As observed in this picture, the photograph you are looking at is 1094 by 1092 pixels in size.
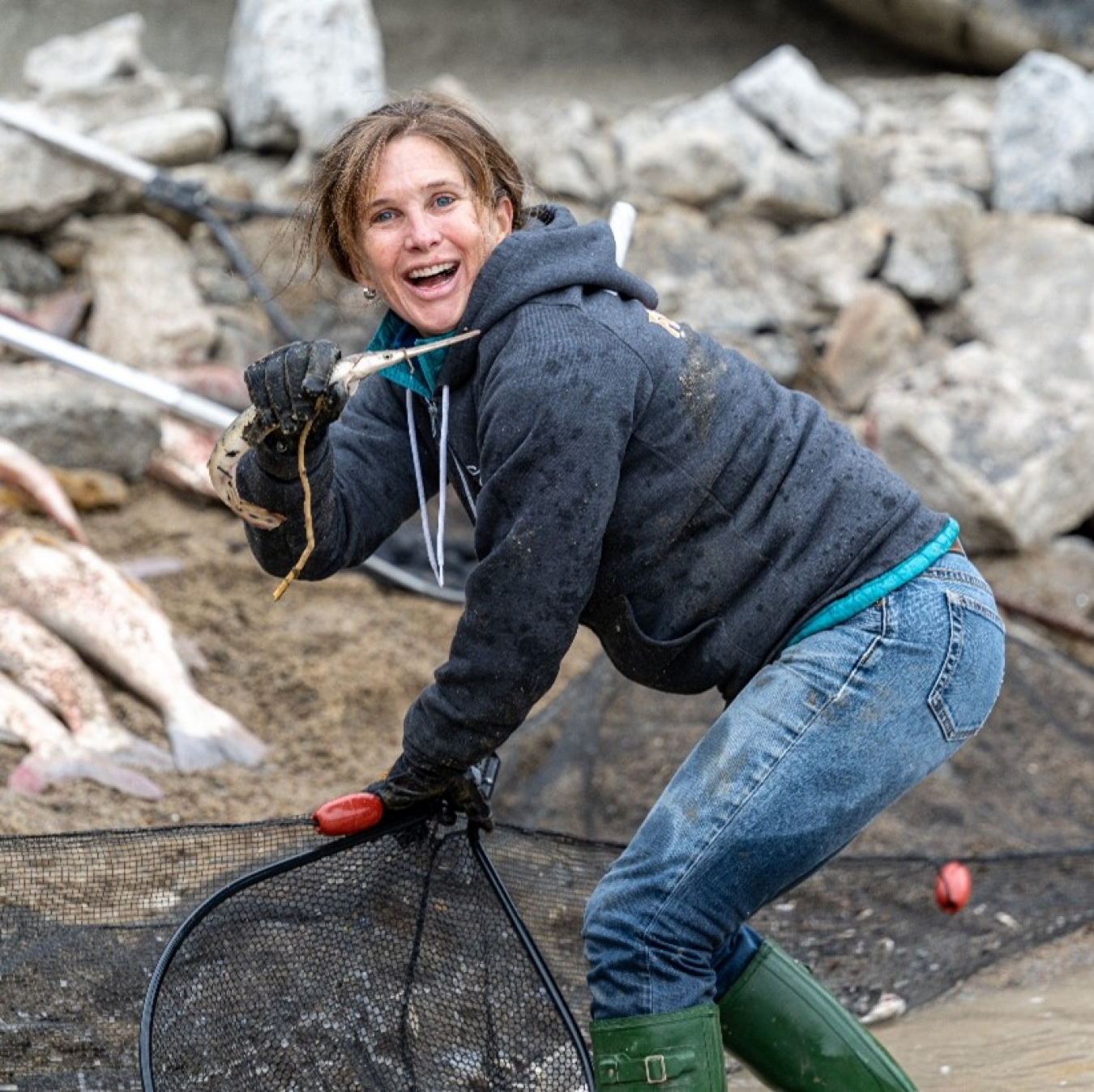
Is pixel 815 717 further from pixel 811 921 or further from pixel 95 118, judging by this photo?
pixel 95 118

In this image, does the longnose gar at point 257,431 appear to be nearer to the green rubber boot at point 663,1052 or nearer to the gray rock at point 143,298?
the green rubber boot at point 663,1052

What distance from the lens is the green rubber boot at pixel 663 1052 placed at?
2324mm

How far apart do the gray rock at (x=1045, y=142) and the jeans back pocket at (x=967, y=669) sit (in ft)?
21.6

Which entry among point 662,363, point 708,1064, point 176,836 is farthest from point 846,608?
point 176,836

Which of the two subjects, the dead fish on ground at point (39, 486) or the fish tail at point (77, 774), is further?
the dead fish on ground at point (39, 486)

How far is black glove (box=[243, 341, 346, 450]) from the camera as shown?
227cm

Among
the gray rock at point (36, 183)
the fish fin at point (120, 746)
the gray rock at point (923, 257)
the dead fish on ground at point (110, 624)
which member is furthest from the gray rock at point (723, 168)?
the fish fin at point (120, 746)

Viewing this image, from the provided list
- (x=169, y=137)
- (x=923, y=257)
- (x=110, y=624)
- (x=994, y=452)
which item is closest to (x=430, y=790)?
(x=110, y=624)

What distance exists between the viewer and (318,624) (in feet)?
18.6

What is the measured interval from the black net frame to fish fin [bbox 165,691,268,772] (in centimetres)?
191

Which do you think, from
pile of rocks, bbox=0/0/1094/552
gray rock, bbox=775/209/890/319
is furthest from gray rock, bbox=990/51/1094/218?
gray rock, bbox=775/209/890/319

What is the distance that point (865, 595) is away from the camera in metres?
Result: 2.41

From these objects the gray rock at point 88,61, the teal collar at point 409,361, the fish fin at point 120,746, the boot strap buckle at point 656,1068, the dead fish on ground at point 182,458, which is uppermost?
the teal collar at point 409,361

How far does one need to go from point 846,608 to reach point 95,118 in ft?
22.5
